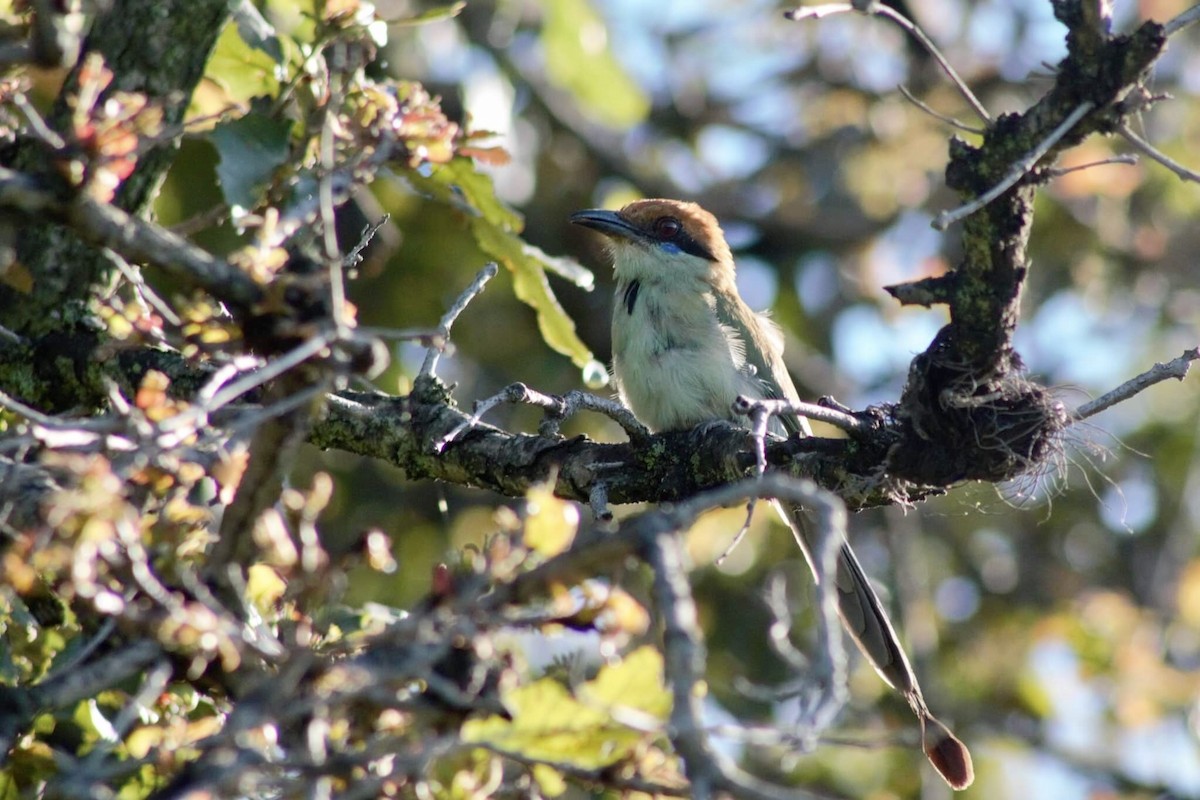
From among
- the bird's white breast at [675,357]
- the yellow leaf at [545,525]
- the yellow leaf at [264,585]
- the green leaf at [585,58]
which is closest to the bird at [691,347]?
the bird's white breast at [675,357]

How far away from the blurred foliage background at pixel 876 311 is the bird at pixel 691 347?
604 millimetres

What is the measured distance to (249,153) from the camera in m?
3.61

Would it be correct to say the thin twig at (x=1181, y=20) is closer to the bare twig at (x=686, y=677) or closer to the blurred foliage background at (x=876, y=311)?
the bare twig at (x=686, y=677)

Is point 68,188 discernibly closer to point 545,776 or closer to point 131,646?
point 131,646

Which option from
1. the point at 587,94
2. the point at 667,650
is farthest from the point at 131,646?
the point at 587,94

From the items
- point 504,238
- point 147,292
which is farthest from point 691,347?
point 147,292

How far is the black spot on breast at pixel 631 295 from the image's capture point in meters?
6.20

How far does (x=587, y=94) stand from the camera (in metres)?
6.46

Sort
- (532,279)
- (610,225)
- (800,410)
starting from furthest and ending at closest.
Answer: (610,225)
(532,279)
(800,410)

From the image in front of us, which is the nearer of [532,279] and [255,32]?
[255,32]

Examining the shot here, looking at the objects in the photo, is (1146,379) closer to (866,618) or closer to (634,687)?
(634,687)

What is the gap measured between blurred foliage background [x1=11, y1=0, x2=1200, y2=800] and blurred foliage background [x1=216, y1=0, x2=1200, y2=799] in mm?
22

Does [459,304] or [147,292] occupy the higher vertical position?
[147,292]

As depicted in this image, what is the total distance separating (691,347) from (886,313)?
4425mm
